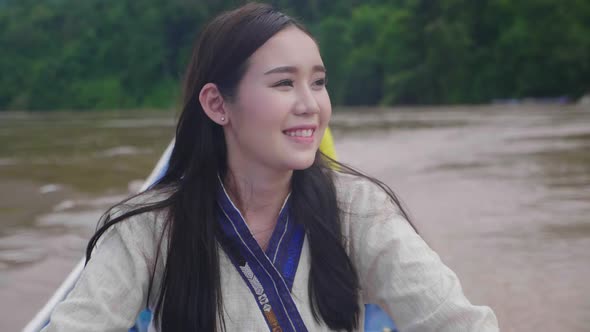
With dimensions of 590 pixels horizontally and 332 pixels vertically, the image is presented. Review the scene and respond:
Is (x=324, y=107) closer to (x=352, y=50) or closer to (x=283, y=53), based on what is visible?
(x=283, y=53)

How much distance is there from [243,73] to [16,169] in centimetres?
729

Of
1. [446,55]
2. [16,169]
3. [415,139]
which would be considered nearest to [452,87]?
[446,55]

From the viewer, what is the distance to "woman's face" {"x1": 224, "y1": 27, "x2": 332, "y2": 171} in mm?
1365

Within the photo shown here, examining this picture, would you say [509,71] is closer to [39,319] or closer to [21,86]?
[39,319]

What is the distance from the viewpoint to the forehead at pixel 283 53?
4.50ft

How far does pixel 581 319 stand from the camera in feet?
8.09

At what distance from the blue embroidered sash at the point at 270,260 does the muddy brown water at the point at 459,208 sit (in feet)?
4.36

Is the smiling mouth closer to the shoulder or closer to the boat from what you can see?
the shoulder

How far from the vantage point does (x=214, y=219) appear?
1443 mm

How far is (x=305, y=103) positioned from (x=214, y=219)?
310 mm

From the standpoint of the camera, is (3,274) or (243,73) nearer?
(243,73)

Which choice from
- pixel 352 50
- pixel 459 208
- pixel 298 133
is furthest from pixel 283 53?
pixel 352 50

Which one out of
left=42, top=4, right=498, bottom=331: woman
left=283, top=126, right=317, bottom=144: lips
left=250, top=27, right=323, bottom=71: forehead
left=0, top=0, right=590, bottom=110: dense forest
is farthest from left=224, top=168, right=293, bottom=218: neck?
left=0, top=0, right=590, bottom=110: dense forest

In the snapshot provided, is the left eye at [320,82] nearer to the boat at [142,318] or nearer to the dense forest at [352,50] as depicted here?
the boat at [142,318]
